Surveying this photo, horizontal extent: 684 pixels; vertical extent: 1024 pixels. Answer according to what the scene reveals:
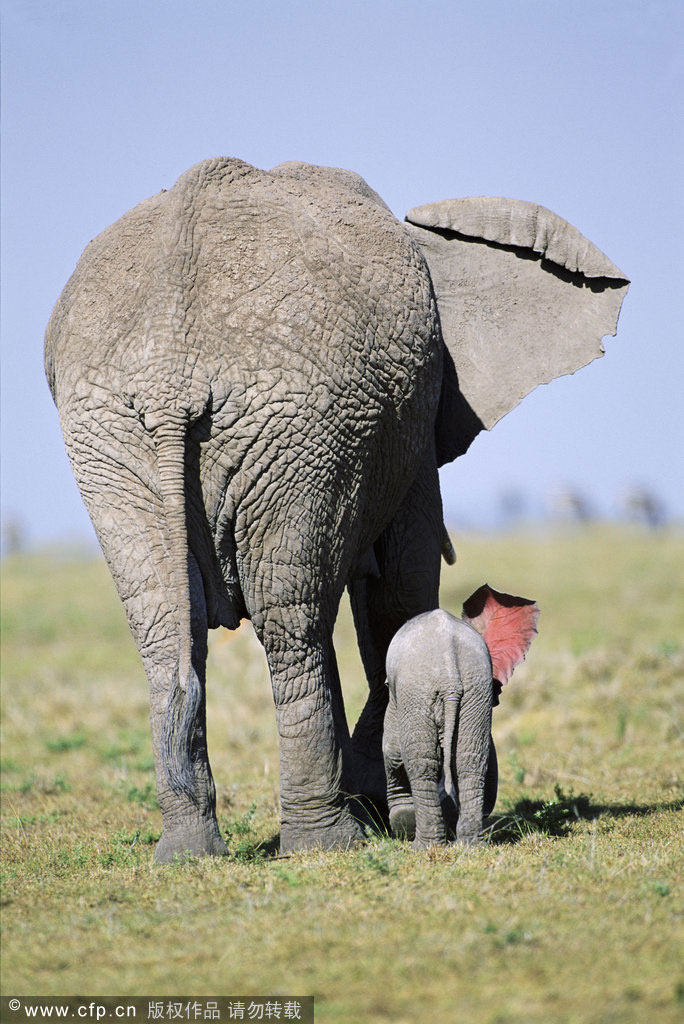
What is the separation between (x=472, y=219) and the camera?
6402 mm

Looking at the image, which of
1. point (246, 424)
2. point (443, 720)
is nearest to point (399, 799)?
point (443, 720)

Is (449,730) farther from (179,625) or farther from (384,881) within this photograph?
(179,625)

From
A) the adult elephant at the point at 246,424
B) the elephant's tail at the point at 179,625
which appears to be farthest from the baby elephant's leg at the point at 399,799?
the elephant's tail at the point at 179,625

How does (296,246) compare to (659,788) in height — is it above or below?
above

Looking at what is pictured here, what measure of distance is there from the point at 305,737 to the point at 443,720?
689 millimetres

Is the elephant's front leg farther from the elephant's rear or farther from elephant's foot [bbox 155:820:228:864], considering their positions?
→ the elephant's rear

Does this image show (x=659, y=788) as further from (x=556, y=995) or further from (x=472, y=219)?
(x=556, y=995)

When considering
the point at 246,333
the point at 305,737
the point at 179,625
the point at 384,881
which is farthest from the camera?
the point at 305,737

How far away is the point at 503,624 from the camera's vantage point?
579 cm

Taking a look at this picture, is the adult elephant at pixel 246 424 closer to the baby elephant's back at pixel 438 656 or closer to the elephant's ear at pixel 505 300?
the baby elephant's back at pixel 438 656

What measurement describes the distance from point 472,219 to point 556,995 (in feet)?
14.5

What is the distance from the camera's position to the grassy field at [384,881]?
332 centimetres

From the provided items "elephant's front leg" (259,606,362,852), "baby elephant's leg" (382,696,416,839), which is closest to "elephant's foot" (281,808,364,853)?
"elephant's front leg" (259,606,362,852)

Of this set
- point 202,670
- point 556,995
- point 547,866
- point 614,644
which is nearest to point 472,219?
point 202,670
